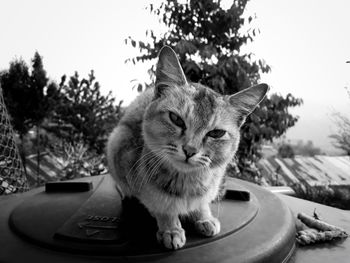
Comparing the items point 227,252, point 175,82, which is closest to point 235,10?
point 175,82

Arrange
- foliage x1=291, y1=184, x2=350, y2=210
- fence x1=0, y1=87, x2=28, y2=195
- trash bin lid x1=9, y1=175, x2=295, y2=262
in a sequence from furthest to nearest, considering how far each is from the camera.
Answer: foliage x1=291, y1=184, x2=350, y2=210 → fence x1=0, y1=87, x2=28, y2=195 → trash bin lid x1=9, y1=175, x2=295, y2=262

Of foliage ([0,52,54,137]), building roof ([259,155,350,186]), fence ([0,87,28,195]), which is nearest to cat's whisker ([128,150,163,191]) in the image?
fence ([0,87,28,195])

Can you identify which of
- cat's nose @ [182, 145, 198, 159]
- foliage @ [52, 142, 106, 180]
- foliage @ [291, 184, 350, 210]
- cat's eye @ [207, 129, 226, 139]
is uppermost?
cat's eye @ [207, 129, 226, 139]

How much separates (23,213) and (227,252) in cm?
102

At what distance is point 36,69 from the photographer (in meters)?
4.19

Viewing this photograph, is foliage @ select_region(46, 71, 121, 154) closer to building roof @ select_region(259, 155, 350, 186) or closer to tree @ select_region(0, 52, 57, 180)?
tree @ select_region(0, 52, 57, 180)

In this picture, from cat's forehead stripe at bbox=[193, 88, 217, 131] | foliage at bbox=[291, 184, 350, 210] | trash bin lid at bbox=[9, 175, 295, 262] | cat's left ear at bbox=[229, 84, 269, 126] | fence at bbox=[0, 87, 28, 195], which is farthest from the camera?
foliage at bbox=[291, 184, 350, 210]

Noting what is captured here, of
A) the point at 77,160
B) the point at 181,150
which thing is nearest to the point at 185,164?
the point at 181,150

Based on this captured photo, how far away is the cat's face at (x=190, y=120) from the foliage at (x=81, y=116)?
3.33 m

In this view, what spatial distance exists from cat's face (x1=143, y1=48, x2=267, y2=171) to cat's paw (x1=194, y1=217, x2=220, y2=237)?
0.25 m

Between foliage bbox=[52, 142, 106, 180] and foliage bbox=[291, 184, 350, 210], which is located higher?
foliage bbox=[52, 142, 106, 180]

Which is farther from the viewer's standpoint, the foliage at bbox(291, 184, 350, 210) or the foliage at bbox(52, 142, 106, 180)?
the foliage at bbox(52, 142, 106, 180)

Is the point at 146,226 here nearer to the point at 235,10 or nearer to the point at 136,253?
the point at 136,253

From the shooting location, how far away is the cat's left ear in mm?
1349
